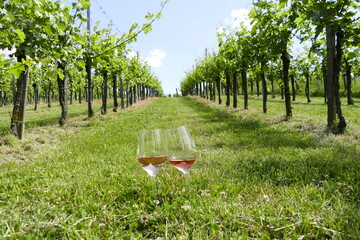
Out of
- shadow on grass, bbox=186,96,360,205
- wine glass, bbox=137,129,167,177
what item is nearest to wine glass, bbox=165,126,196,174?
wine glass, bbox=137,129,167,177

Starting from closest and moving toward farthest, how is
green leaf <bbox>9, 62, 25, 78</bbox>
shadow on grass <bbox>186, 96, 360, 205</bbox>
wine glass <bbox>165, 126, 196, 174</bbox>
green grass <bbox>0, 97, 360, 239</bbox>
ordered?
green grass <bbox>0, 97, 360, 239</bbox>
wine glass <bbox>165, 126, 196, 174</bbox>
green leaf <bbox>9, 62, 25, 78</bbox>
shadow on grass <bbox>186, 96, 360, 205</bbox>

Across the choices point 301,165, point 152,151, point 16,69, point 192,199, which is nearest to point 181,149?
point 152,151

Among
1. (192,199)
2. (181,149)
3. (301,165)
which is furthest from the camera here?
(301,165)

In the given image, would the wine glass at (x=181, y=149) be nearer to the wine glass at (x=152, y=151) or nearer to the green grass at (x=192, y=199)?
the wine glass at (x=152, y=151)

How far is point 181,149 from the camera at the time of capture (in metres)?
2.28

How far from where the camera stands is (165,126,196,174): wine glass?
2.25m

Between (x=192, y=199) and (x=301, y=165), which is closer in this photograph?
(x=192, y=199)

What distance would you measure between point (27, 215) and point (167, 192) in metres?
1.39

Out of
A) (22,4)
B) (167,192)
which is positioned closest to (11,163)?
(22,4)

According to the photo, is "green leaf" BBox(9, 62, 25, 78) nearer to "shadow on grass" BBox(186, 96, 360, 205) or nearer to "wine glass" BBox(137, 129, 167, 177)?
"wine glass" BBox(137, 129, 167, 177)

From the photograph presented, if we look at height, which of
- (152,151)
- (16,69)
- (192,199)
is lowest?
(192,199)

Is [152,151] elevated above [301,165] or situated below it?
above

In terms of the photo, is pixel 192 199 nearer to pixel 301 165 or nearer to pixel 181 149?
pixel 181 149

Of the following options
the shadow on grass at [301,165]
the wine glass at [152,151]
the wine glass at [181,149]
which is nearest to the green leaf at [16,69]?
the wine glass at [152,151]
